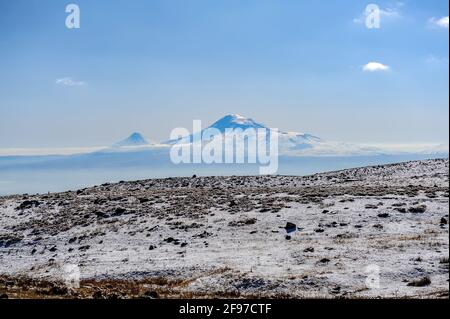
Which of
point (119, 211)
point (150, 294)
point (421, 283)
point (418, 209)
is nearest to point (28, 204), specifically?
point (119, 211)

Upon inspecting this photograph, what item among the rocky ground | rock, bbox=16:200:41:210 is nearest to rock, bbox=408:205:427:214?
the rocky ground

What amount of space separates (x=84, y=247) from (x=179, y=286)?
48.3ft

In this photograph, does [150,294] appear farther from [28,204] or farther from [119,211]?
[28,204]

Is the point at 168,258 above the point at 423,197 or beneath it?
beneath

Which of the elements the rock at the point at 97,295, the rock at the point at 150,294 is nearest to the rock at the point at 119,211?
the rock at the point at 97,295

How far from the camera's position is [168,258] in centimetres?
3622

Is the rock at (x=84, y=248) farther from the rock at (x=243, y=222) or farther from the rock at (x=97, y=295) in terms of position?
the rock at (x=97, y=295)

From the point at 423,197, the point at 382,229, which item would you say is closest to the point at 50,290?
the point at 382,229

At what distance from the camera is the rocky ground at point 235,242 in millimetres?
28125

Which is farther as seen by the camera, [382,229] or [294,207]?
[294,207]

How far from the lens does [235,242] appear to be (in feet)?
127
